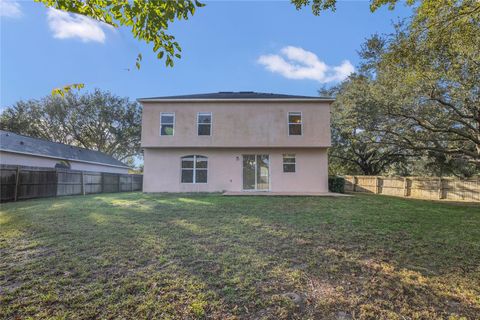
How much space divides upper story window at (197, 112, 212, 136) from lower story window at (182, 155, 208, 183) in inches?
54.0

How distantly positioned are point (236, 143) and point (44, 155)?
13.4 meters

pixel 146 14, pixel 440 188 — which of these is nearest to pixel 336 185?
pixel 440 188

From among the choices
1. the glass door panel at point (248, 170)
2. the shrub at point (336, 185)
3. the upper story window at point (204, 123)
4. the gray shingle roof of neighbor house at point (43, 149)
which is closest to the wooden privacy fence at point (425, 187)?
the shrub at point (336, 185)

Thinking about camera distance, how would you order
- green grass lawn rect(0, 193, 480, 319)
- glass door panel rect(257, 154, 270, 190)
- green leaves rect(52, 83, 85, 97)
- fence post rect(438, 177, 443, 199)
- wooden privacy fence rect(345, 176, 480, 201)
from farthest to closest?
fence post rect(438, 177, 443, 199) → wooden privacy fence rect(345, 176, 480, 201) → glass door panel rect(257, 154, 270, 190) → green leaves rect(52, 83, 85, 97) → green grass lawn rect(0, 193, 480, 319)

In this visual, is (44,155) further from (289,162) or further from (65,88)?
(65,88)

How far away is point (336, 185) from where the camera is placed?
46.0 ft

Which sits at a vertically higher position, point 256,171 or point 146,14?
point 146,14

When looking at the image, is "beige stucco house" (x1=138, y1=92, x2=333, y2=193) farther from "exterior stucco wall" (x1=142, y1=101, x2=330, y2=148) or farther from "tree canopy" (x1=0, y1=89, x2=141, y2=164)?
"tree canopy" (x1=0, y1=89, x2=141, y2=164)

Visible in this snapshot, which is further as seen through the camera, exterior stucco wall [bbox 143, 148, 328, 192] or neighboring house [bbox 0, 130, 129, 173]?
neighboring house [bbox 0, 130, 129, 173]

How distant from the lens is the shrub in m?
13.9

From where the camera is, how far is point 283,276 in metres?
3.19

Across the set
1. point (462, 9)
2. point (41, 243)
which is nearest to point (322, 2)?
point (462, 9)

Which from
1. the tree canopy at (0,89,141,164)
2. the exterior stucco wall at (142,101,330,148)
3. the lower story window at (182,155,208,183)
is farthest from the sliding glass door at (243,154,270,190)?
the tree canopy at (0,89,141,164)

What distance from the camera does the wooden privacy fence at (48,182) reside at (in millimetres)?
9992
